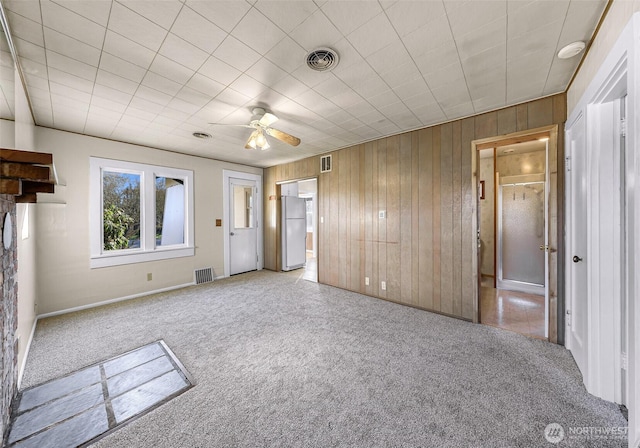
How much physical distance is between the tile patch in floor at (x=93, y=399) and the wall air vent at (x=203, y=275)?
2.59 m

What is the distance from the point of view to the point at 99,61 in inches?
77.8

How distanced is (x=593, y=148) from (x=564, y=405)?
185 cm

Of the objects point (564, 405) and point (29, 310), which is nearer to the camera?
point (564, 405)

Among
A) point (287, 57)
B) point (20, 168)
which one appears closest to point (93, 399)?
point (20, 168)

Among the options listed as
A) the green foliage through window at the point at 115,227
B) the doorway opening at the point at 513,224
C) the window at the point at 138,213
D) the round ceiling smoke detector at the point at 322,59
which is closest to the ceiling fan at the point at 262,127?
the round ceiling smoke detector at the point at 322,59

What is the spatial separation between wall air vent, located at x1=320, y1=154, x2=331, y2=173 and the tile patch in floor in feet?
11.9

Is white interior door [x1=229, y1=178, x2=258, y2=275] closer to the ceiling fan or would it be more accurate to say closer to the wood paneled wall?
the wood paneled wall

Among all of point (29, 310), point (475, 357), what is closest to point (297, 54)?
point (475, 357)

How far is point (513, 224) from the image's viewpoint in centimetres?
453

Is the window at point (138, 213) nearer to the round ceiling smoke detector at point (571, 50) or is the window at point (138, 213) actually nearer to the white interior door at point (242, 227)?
the white interior door at point (242, 227)

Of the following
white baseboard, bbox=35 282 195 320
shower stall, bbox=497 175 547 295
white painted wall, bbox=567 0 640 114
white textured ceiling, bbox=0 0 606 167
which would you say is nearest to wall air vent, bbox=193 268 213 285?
white baseboard, bbox=35 282 195 320

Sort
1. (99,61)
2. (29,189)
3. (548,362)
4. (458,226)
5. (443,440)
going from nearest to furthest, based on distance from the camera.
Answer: (443,440) < (29,189) < (99,61) < (548,362) < (458,226)

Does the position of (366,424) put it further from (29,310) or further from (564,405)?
(29,310)

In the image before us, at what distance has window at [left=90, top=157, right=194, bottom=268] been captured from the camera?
378cm
